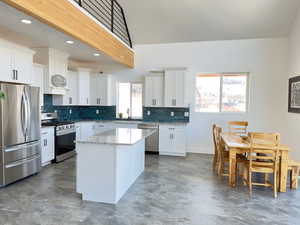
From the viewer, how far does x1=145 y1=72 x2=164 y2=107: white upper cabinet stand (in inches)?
240

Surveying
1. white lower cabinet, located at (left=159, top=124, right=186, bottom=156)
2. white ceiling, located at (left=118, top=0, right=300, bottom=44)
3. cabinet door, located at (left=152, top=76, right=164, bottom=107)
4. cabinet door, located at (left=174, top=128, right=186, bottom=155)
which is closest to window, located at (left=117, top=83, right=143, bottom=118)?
cabinet door, located at (left=152, top=76, right=164, bottom=107)

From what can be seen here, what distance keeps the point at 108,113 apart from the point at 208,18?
13.5 ft

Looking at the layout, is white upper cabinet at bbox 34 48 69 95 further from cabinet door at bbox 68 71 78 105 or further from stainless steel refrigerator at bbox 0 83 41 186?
stainless steel refrigerator at bbox 0 83 41 186

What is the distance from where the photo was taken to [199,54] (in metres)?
6.10

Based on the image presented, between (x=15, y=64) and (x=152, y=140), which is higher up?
(x=15, y=64)

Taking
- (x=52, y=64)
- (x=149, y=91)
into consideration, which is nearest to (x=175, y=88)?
(x=149, y=91)

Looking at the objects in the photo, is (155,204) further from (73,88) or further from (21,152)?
(73,88)

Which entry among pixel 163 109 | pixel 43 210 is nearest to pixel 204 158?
pixel 163 109

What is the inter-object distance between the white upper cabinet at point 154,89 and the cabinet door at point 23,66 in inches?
122

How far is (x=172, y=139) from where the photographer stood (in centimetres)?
573

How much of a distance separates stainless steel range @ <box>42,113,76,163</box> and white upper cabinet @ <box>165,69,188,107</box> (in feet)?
9.14

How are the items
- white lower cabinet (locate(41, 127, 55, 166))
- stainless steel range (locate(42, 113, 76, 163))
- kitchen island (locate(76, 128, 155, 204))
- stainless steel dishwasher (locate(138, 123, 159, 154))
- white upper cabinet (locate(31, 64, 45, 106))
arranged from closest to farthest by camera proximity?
kitchen island (locate(76, 128, 155, 204)) → white lower cabinet (locate(41, 127, 55, 166)) → white upper cabinet (locate(31, 64, 45, 106)) → stainless steel range (locate(42, 113, 76, 163)) → stainless steel dishwasher (locate(138, 123, 159, 154))

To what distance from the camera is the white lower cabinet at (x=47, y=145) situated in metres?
4.53

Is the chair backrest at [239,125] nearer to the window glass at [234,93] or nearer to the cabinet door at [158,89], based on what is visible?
the window glass at [234,93]
